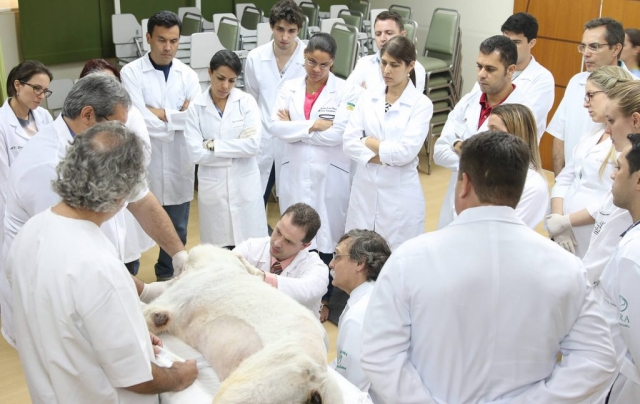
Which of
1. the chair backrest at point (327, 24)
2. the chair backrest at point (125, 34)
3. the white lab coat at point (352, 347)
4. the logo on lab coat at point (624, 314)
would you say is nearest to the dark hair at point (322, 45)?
the white lab coat at point (352, 347)

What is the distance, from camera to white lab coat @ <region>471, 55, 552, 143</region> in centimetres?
367

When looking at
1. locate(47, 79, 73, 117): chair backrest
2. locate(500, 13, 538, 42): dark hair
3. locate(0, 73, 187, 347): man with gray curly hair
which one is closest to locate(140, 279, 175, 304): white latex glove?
locate(0, 73, 187, 347): man with gray curly hair

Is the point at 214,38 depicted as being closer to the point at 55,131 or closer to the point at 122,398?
the point at 55,131

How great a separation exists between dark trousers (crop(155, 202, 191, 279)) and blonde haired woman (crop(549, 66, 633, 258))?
2109mm

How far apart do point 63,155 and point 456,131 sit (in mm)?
1850

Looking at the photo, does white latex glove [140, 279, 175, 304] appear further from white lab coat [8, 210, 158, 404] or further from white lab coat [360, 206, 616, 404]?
white lab coat [360, 206, 616, 404]

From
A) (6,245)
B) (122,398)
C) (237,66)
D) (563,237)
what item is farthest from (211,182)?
(122,398)

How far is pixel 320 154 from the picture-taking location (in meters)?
3.91

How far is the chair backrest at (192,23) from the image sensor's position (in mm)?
6648

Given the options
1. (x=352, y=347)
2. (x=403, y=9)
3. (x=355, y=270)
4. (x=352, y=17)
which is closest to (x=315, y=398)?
(x=352, y=347)

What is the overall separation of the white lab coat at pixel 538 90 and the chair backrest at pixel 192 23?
12.2 feet

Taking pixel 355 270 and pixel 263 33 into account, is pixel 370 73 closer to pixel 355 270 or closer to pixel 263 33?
pixel 263 33

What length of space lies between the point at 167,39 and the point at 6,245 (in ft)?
5.51

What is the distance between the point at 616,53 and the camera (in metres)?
3.73
